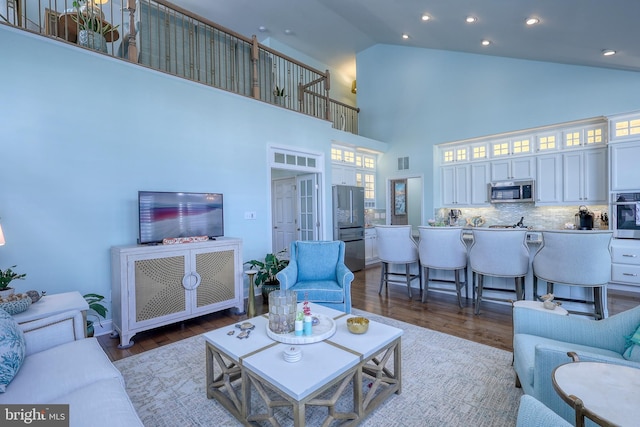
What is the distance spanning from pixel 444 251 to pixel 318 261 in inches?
68.4

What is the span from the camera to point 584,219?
477 centimetres

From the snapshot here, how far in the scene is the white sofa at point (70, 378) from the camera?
1.22 metres

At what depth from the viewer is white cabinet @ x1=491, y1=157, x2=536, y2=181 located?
18.0 ft

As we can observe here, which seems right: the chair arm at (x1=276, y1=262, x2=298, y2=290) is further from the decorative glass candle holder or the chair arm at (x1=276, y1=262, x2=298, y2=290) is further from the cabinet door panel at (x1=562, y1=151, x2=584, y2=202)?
the cabinet door panel at (x1=562, y1=151, x2=584, y2=202)

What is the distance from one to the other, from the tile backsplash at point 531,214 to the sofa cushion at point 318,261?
4009mm

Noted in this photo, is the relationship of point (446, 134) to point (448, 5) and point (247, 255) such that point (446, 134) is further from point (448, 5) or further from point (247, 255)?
point (247, 255)

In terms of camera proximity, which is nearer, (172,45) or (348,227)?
(172,45)

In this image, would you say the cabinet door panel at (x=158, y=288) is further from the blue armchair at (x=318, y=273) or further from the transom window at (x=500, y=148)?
the transom window at (x=500, y=148)

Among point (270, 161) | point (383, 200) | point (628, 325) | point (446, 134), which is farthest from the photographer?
point (383, 200)

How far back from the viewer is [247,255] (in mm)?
4375

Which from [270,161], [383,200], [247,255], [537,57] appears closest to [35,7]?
[270,161]

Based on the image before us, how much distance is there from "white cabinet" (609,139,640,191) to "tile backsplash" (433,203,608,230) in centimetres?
63

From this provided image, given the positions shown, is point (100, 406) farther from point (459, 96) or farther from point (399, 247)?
point (459, 96)

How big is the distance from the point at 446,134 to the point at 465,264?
12.1ft
